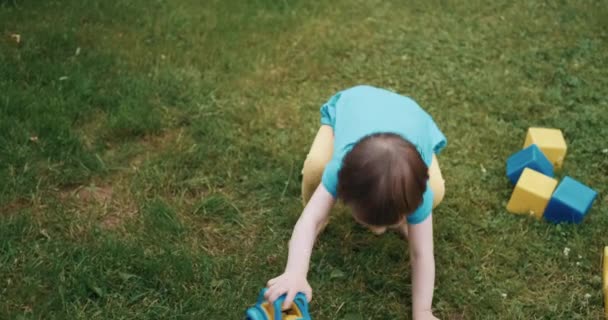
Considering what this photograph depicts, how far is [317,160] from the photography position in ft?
8.97

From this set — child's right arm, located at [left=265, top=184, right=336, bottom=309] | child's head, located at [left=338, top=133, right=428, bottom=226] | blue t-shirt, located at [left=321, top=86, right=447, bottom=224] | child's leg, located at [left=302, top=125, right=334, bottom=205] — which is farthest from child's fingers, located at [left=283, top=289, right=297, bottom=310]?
child's leg, located at [left=302, top=125, right=334, bottom=205]

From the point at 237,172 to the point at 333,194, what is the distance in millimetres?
961

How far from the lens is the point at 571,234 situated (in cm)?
293

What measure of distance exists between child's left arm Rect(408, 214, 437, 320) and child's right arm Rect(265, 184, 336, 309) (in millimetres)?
316

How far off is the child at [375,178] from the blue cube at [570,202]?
54cm

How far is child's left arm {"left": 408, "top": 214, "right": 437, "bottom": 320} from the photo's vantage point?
2414 mm

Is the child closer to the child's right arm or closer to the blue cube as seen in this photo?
the child's right arm

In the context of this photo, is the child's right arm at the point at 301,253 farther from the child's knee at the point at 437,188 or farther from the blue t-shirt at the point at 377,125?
the child's knee at the point at 437,188

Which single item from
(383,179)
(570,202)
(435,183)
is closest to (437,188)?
(435,183)

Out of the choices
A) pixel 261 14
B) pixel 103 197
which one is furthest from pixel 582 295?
pixel 261 14

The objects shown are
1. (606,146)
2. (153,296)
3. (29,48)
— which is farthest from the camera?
(29,48)

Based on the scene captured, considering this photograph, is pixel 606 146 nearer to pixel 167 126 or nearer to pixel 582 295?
pixel 582 295

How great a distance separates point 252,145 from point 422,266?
1.25 metres

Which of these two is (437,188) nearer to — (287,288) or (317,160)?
(317,160)
